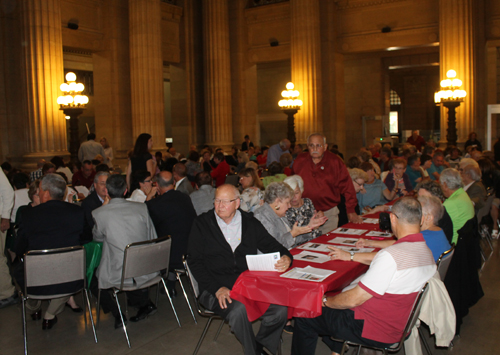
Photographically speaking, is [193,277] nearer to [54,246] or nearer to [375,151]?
[54,246]

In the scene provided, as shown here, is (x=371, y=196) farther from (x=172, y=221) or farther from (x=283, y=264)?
(x=283, y=264)

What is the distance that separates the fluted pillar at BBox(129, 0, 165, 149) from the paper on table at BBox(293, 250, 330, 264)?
10.3m

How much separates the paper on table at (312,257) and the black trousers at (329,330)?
1.59 feet

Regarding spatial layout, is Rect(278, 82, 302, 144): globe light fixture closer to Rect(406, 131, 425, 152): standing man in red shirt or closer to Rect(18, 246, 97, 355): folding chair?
Rect(406, 131, 425, 152): standing man in red shirt

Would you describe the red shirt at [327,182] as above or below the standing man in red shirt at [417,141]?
below

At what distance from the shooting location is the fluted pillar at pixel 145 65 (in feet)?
43.9

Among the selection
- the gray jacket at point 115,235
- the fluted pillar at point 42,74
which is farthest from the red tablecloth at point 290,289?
the fluted pillar at point 42,74

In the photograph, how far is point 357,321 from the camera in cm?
321

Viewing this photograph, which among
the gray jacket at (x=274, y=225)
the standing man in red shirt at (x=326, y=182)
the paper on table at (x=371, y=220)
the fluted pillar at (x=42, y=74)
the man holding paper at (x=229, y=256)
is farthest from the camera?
the fluted pillar at (x=42, y=74)

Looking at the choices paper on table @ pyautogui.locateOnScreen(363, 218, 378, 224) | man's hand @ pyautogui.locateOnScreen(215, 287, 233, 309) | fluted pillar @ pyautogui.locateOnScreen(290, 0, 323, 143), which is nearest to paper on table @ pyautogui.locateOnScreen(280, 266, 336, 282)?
man's hand @ pyautogui.locateOnScreen(215, 287, 233, 309)

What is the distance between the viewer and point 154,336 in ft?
14.5

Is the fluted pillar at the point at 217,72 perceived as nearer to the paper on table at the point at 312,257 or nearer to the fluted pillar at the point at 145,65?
the fluted pillar at the point at 145,65

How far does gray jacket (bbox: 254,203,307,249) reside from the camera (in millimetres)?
4352

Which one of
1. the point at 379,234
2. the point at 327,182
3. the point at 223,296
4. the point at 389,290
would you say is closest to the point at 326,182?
the point at 327,182
